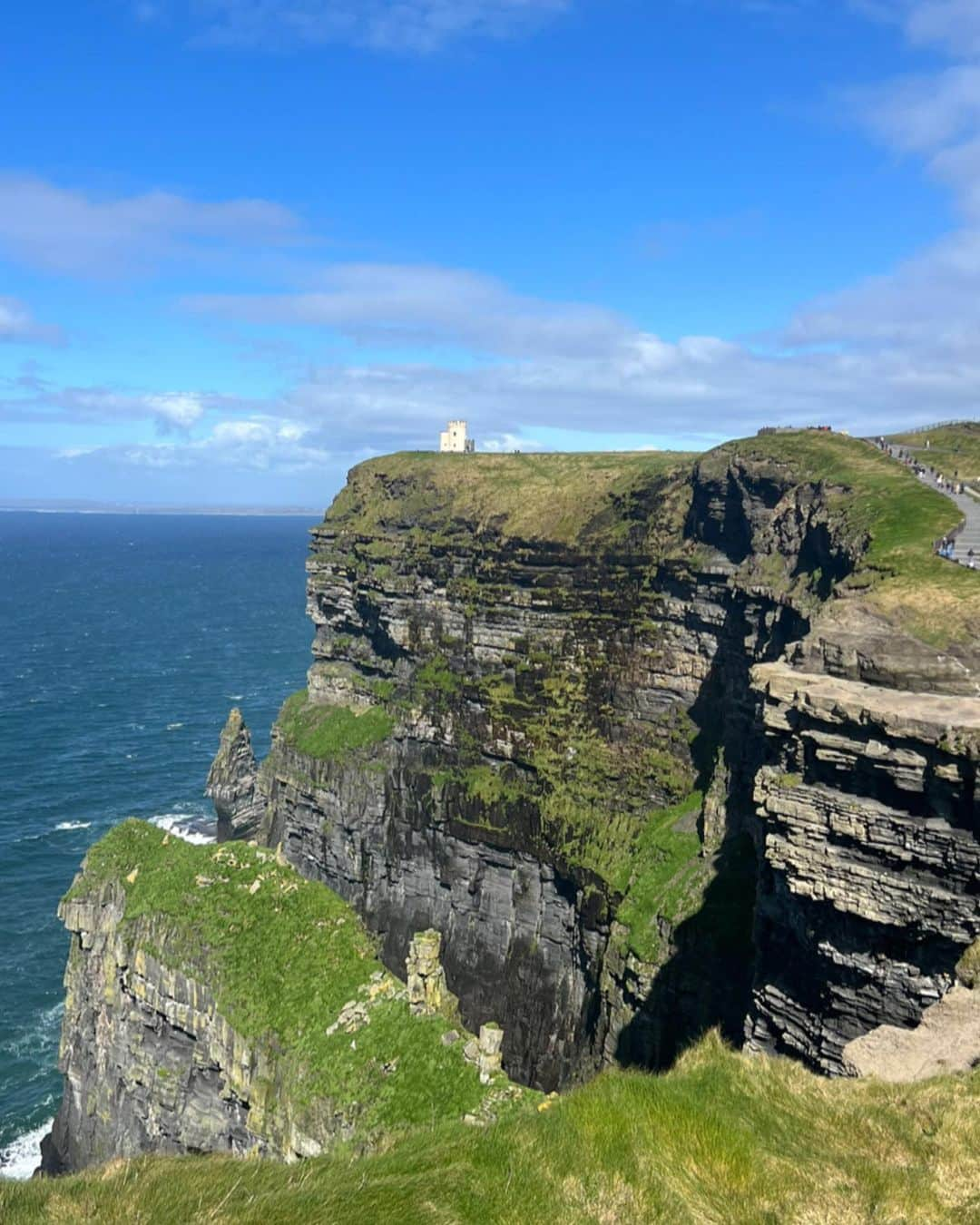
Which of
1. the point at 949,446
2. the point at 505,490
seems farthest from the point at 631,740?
the point at 949,446

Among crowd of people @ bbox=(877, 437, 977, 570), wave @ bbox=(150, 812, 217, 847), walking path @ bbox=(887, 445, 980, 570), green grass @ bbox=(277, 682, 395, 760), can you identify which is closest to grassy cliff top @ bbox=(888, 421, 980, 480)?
crowd of people @ bbox=(877, 437, 977, 570)

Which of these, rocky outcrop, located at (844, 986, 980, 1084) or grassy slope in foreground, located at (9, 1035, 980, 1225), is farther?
rocky outcrop, located at (844, 986, 980, 1084)

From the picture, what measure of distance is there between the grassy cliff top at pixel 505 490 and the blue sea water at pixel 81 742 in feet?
117

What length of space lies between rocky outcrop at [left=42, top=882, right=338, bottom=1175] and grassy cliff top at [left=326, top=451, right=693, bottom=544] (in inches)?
1810

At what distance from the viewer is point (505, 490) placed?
268 ft

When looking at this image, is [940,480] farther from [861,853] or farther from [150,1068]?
[150,1068]

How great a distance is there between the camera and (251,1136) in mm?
29969

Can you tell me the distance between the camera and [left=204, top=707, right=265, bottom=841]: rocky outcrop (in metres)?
84.8

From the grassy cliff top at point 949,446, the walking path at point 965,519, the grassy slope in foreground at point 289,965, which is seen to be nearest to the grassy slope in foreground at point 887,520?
the walking path at point 965,519

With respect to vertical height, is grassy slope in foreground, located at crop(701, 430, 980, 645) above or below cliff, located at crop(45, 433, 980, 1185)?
above

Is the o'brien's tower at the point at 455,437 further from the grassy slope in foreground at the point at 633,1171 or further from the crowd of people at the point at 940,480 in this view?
the grassy slope in foreground at the point at 633,1171

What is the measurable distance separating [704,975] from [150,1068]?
2533 cm

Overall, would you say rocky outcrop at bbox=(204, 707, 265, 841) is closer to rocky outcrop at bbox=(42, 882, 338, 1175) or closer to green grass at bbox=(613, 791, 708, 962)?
green grass at bbox=(613, 791, 708, 962)

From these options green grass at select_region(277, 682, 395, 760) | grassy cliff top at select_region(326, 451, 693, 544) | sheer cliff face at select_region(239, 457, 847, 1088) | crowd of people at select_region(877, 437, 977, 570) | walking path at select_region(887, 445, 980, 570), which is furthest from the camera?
grassy cliff top at select_region(326, 451, 693, 544)
